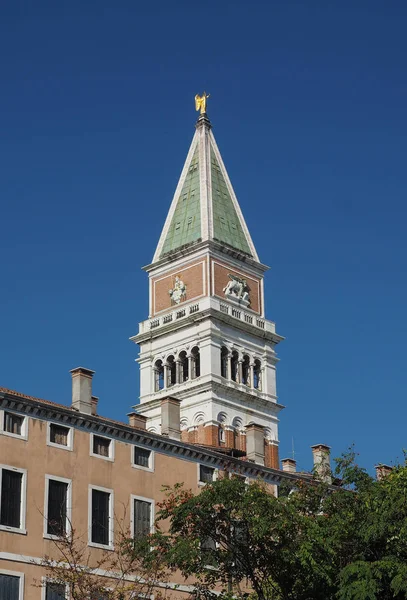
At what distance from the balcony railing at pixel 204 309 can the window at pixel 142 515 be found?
150 feet

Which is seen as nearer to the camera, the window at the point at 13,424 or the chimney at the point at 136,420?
the window at the point at 13,424

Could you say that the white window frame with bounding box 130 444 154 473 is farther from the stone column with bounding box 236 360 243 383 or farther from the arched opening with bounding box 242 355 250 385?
the arched opening with bounding box 242 355 250 385

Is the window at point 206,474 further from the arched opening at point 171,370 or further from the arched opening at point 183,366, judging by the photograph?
the arched opening at point 171,370

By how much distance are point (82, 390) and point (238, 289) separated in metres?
50.3

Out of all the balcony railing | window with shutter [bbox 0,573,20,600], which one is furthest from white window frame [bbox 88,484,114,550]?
the balcony railing

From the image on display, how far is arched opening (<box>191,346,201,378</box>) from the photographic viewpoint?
99.9 m

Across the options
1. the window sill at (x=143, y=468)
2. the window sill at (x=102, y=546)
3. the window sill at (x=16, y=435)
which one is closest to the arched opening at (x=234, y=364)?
the window sill at (x=143, y=468)

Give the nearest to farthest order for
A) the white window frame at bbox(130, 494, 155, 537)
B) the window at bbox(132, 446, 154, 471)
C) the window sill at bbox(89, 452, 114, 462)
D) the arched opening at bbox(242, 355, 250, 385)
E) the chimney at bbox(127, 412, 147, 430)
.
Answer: the window sill at bbox(89, 452, 114, 462) < the white window frame at bbox(130, 494, 155, 537) < the window at bbox(132, 446, 154, 471) < the chimney at bbox(127, 412, 147, 430) < the arched opening at bbox(242, 355, 250, 385)

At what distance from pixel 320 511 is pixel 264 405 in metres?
53.1

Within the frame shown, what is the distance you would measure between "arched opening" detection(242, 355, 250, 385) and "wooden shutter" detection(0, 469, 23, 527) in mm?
53188

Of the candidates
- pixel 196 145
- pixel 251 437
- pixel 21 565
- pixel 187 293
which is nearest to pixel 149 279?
pixel 187 293

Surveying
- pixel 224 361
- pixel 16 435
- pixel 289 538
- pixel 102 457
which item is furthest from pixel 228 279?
pixel 289 538

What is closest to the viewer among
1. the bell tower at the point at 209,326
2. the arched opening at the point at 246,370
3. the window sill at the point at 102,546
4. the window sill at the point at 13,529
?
the window sill at the point at 13,529

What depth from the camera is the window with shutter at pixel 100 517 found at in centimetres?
5216
